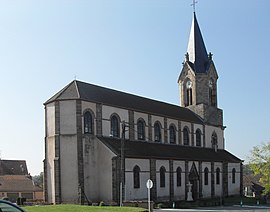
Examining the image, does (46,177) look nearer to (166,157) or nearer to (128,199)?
(128,199)

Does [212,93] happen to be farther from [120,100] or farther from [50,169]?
[50,169]

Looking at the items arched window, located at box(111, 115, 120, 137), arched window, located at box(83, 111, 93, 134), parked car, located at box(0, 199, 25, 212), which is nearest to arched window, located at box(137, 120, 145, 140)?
arched window, located at box(111, 115, 120, 137)

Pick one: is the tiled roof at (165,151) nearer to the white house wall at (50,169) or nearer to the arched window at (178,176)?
the arched window at (178,176)

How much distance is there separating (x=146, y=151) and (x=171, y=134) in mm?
9223

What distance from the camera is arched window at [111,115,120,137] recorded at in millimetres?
44812

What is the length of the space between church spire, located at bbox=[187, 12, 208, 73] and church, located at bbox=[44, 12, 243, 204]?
34 centimetres

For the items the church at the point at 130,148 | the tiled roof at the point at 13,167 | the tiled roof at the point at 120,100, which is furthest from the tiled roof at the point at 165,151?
the tiled roof at the point at 13,167

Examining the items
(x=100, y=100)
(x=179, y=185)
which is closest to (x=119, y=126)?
(x=100, y=100)

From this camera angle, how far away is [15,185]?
67875 mm

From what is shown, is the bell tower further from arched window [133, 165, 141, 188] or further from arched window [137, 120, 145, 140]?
arched window [133, 165, 141, 188]

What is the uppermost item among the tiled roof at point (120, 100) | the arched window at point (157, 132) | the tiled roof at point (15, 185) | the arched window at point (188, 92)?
the arched window at point (188, 92)

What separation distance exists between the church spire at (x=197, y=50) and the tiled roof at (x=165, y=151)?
1175cm

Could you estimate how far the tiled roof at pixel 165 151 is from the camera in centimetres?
4262

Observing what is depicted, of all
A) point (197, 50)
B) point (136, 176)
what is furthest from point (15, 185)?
point (197, 50)
